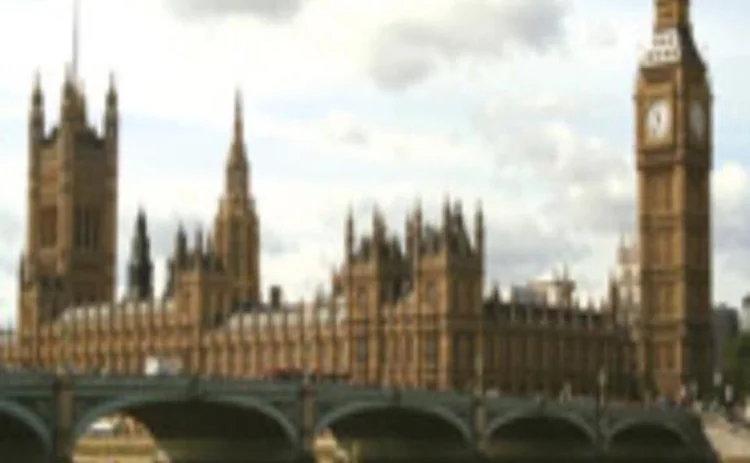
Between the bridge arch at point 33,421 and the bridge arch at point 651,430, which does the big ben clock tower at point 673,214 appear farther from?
the bridge arch at point 33,421

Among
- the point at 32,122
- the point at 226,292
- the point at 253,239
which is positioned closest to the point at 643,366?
the point at 226,292

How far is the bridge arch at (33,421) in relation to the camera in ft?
183

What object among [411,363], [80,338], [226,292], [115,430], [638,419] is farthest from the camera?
[80,338]

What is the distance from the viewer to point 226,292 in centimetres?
12512

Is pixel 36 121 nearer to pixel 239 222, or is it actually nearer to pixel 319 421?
pixel 239 222

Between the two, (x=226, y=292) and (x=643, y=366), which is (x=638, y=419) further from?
(x=226, y=292)

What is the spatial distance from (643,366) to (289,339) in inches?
892

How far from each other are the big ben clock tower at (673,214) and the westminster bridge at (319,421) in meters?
23.2

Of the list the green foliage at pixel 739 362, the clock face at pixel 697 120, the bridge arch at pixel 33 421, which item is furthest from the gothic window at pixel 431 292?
the bridge arch at pixel 33 421

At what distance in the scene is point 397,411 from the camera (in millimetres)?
74750

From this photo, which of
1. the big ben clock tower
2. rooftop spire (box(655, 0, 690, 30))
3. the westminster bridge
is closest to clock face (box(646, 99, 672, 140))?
the big ben clock tower

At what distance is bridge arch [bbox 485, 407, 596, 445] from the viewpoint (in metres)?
79.1

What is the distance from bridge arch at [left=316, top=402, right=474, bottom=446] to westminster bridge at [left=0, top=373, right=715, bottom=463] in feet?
0.18

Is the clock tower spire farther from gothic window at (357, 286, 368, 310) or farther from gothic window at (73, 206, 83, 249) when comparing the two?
gothic window at (357, 286, 368, 310)
